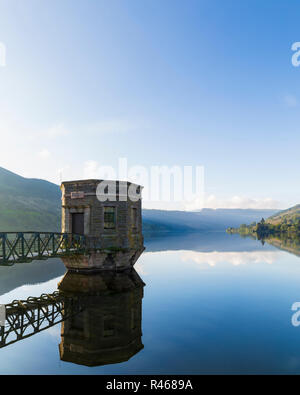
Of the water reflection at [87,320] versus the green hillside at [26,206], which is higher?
the green hillside at [26,206]

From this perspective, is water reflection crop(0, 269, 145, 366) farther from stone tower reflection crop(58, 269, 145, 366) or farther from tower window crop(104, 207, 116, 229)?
tower window crop(104, 207, 116, 229)

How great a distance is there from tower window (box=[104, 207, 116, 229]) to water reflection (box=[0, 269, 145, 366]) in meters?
6.42

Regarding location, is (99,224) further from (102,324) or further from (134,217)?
(102,324)

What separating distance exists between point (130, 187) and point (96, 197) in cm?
412

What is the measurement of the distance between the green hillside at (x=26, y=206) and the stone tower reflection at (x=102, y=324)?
92506mm

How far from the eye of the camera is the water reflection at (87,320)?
11.3 meters

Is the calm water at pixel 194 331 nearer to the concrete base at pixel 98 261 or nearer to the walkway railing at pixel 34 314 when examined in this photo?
the walkway railing at pixel 34 314

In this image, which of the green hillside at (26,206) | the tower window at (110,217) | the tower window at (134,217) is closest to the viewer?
the tower window at (110,217)

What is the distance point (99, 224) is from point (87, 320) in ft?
40.9

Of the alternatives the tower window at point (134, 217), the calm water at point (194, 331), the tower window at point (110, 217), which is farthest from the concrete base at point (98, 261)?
the tower window at point (134, 217)

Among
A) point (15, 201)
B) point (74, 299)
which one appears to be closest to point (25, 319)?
point (74, 299)
